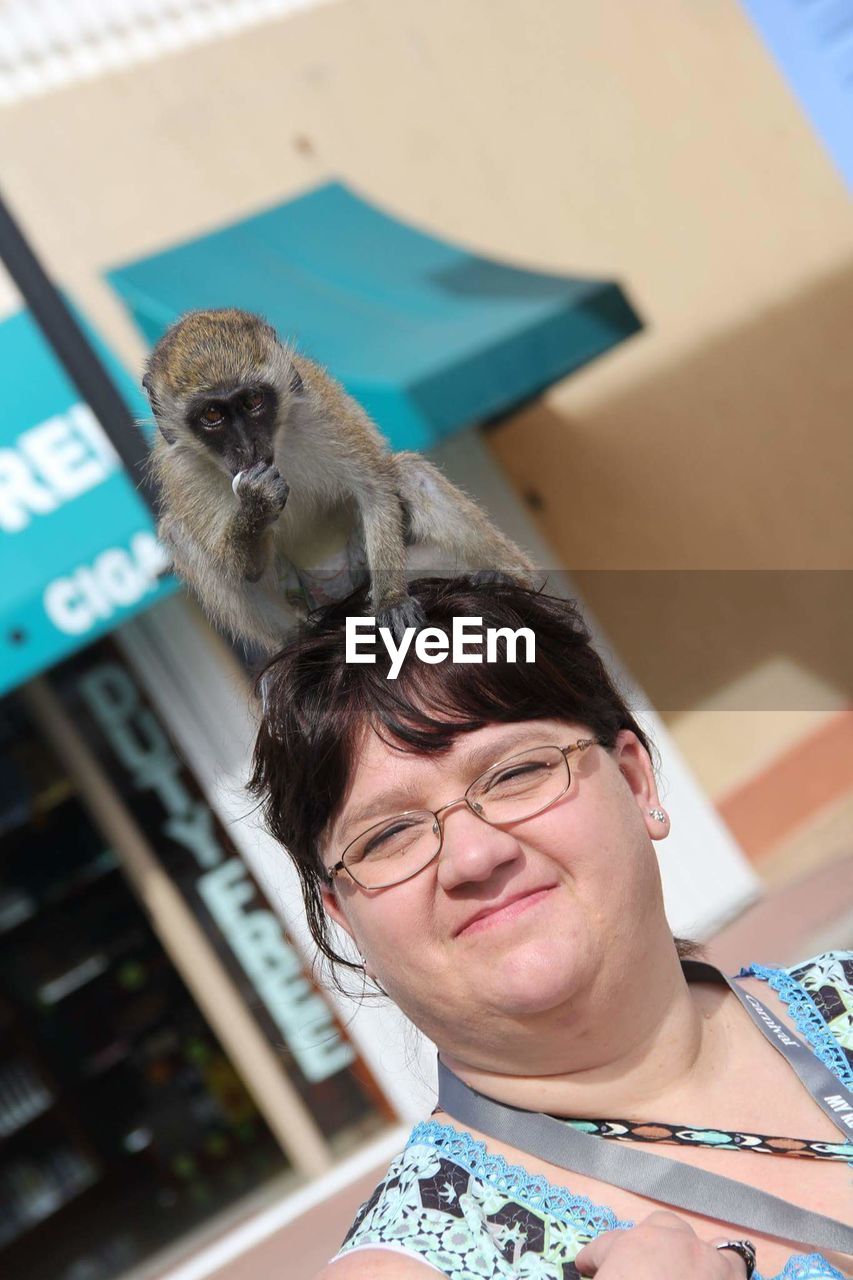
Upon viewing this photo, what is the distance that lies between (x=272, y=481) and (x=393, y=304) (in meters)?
4.32

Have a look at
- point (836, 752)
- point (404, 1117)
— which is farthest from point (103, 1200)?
point (836, 752)

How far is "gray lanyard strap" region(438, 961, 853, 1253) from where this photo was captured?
3.75 ft

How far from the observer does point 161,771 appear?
17.3 feet

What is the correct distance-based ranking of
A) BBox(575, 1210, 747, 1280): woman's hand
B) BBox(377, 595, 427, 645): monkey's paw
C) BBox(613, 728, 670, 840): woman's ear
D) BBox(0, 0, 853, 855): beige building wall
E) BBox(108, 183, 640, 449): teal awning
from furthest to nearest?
BBox(0, 0, 853, 855): beige building wall, BBox(108, 183, 640, 449): teal awning, BBox(613, 728, 670, 840): woman's ear, BBox(377, 595, 427, 645): monkey's paw, BBox(575, 1210, 747, 1280): woman's hand

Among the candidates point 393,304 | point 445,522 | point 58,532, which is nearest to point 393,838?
point 445,522

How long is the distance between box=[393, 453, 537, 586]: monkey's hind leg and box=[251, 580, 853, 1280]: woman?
16 cm

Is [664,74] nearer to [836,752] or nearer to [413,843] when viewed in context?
[836,752]

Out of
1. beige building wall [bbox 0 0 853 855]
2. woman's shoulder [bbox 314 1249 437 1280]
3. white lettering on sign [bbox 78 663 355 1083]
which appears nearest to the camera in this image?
woman's shoulder [bbox 314 1249 437 1280]

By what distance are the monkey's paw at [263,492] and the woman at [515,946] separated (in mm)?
169

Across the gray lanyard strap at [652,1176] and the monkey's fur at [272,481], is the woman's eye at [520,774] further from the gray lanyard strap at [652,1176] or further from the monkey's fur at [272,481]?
the gray lanyard strap at [652,1176]

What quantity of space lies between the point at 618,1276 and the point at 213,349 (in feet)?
3.22

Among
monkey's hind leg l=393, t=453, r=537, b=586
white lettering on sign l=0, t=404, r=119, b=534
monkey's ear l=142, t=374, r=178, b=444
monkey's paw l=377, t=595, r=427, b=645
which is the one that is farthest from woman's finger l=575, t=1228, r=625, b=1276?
white lettering on sign l=0, t=404, r=119, b=534

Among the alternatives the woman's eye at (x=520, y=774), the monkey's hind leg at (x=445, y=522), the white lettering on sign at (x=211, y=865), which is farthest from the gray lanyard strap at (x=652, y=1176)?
the white lettering on sign at (x=211, y=865)

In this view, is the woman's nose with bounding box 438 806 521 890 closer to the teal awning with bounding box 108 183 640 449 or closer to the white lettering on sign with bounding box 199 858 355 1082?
the teal awning with bounding box 108 183 640 449
